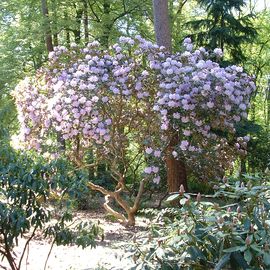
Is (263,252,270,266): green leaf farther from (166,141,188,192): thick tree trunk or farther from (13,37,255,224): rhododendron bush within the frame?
(166,141,188,192): thick tree trunk

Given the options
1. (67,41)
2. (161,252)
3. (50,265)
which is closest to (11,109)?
(67,41)

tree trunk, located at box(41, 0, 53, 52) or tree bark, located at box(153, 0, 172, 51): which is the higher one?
tree trunk, located at box(41, 0, 53, 52)

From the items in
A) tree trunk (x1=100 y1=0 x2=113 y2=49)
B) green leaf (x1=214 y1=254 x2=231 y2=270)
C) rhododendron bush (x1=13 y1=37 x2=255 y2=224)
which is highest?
tree trunk (x1=100 y1=0 x2=113 y2=49)

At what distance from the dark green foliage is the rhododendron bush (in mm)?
2847

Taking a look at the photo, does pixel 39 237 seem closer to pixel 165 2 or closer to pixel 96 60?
pixel 96 60

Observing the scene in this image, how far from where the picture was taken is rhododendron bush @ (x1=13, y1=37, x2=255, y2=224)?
6.29 metres

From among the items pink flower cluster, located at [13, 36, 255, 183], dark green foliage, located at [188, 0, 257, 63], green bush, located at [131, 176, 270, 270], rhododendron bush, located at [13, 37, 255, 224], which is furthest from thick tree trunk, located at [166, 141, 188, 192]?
green bush, located at [131, 176, 270, 270]

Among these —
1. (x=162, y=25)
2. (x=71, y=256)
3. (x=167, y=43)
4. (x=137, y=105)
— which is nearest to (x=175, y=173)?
(x=137, y=105)

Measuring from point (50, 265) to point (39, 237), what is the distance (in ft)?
4.51

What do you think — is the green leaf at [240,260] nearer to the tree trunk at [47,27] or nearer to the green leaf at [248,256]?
the green leaf at [248,256]

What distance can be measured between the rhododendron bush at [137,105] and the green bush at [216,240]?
14.0 ft

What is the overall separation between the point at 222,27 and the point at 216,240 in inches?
334

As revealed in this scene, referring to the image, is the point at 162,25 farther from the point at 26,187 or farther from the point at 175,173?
the point at 26,187

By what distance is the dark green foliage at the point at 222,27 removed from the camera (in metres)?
9.59
